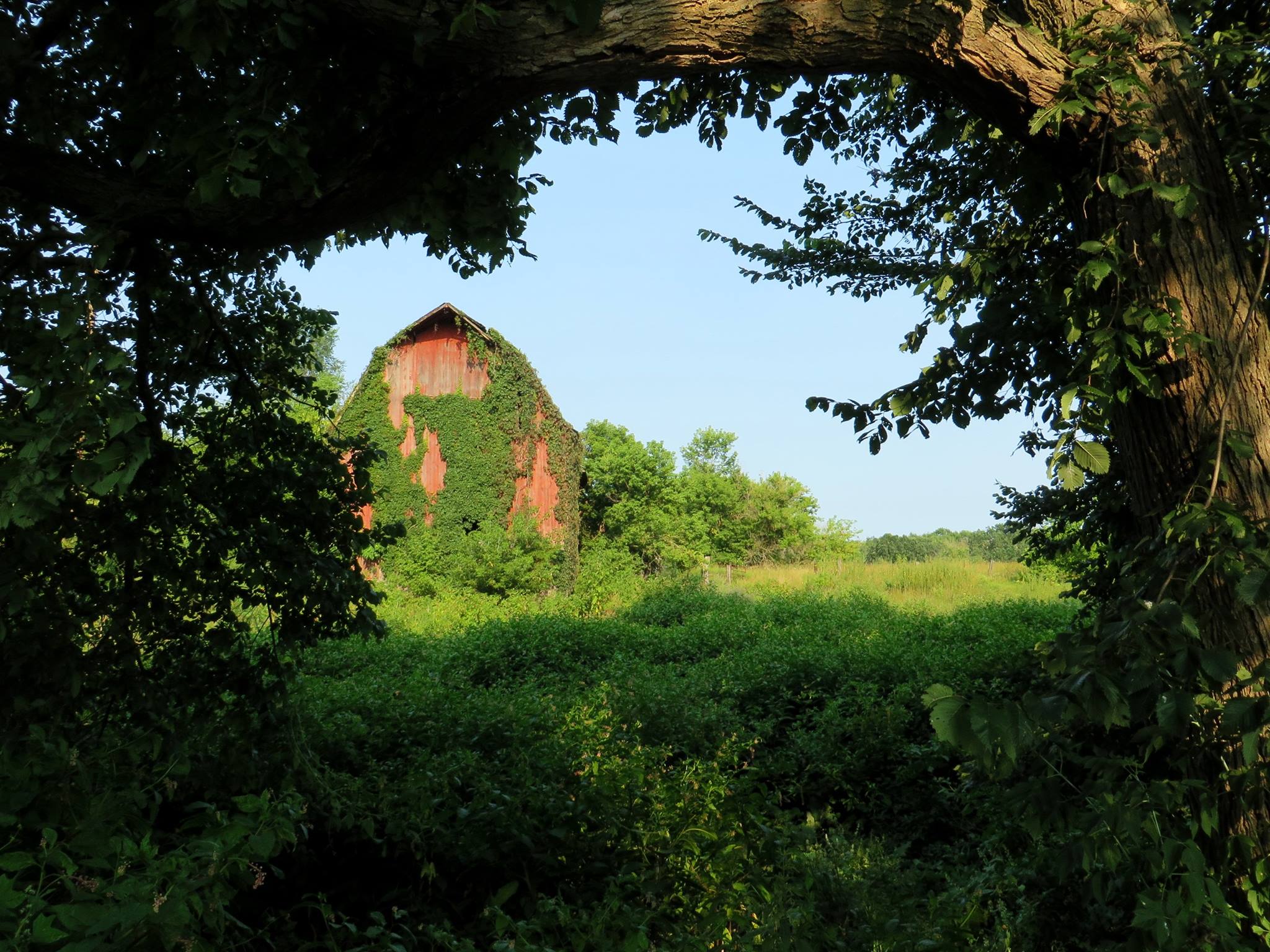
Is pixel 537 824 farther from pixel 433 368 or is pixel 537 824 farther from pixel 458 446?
pixel 433 368

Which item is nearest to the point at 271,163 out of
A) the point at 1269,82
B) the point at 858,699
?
the point at 1269,82

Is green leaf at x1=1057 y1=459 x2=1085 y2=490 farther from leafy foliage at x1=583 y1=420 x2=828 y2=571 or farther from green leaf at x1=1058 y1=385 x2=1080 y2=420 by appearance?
leafy foliage at x1=583 y1=420 x2=828 y2=571

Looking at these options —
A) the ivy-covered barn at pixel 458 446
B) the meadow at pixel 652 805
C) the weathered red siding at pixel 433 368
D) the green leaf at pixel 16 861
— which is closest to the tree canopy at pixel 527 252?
the green leaf at pixel 16 861

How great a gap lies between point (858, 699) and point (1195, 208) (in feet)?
25.6

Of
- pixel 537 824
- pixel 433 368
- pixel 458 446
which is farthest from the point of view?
pixel 433 368

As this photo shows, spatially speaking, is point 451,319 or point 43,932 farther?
point 451,319

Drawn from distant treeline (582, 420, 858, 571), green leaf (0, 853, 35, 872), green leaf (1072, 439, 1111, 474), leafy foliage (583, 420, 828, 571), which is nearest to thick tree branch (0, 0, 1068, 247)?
green leaf (1072, 439, 1111, 474)

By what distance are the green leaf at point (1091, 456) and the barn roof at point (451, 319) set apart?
2274 cm

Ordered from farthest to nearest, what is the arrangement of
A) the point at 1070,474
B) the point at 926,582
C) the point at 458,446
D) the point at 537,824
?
1. the point at 458,446
2. the point at 926,582
3. the point at 537,824
4. the point at 1070,474

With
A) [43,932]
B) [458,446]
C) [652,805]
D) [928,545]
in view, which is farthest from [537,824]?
[928,545]

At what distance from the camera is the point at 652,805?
5.58m

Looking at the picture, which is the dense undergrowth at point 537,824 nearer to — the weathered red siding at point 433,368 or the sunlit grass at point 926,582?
the sunlit grass at point 926,582

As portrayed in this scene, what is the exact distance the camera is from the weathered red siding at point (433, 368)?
2544cm

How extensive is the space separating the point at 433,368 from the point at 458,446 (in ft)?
6.97
